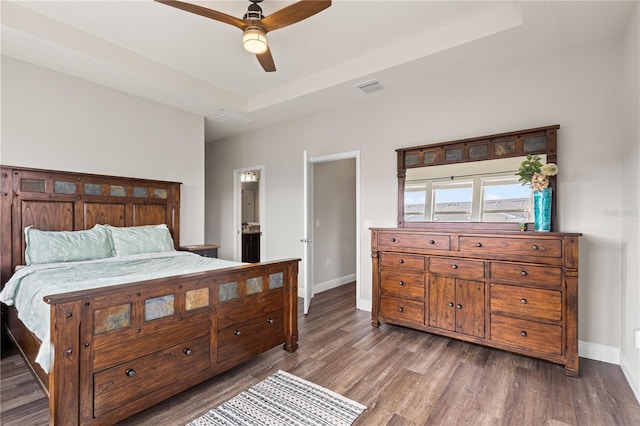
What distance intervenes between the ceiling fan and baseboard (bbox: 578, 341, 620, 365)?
11.6ft

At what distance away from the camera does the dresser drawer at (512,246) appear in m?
2.51

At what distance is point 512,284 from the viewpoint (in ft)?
8.75

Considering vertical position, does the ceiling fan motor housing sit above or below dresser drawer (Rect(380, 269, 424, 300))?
above

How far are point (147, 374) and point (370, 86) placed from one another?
3.49 metres

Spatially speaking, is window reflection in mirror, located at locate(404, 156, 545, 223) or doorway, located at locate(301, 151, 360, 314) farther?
doorway, located at locate(301, 151, 360, 314)

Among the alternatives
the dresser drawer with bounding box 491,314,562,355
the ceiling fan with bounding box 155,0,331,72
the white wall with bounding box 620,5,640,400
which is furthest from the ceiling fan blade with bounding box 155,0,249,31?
the dresser drawer with bounding box 491,314,562,355

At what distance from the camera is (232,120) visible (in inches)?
191

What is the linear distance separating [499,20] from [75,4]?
141 inches

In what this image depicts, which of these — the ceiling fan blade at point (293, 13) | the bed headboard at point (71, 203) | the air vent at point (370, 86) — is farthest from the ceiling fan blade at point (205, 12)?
the bed headboard at point (71, 203)

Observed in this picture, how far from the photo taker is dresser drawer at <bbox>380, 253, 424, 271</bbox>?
3193 mm

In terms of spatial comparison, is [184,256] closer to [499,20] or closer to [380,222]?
[380,222]

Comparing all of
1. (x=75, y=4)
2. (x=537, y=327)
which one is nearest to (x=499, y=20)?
(x=537, y=327)

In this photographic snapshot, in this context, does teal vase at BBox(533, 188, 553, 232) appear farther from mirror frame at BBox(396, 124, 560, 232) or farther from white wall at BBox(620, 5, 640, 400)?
white wall at BBox(620, 5, 640, 400)

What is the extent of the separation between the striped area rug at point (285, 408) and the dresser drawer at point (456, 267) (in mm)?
1567
